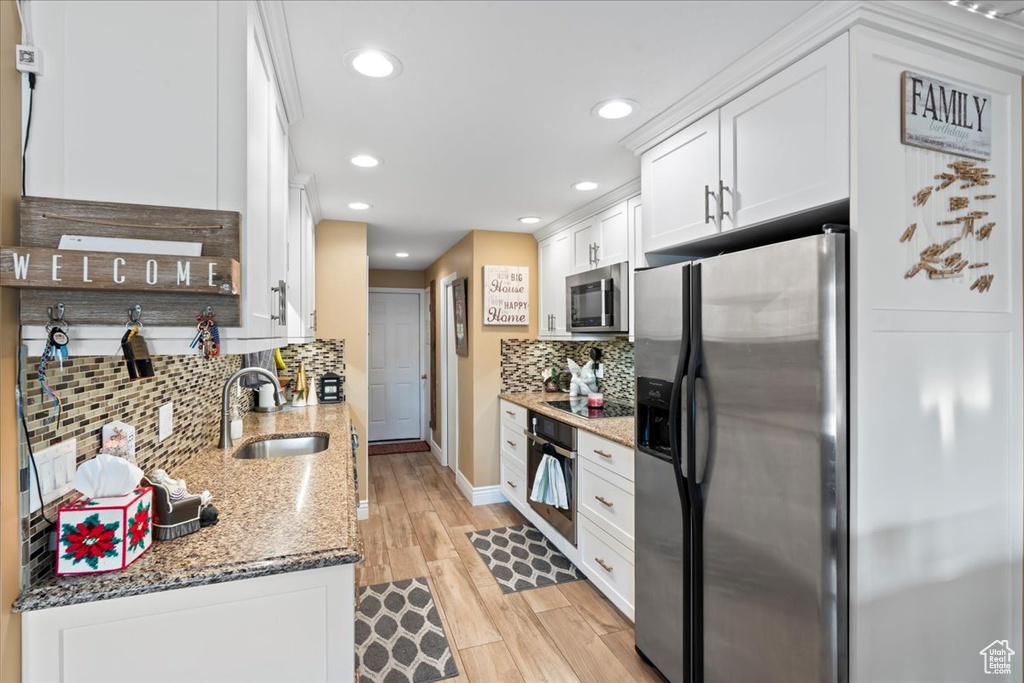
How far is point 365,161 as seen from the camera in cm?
254

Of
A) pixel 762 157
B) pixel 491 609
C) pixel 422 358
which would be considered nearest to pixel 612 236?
pixel 762 157


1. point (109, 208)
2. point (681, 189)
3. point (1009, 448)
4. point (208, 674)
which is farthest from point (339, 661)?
point (1009, 448)

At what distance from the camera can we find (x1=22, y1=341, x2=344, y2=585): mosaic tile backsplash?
41.9 inches

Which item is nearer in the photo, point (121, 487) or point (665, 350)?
point (121, 487)

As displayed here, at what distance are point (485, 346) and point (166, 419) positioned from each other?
262 cm

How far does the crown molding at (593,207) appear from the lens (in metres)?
2.95

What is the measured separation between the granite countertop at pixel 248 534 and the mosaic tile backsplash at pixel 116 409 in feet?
0.29

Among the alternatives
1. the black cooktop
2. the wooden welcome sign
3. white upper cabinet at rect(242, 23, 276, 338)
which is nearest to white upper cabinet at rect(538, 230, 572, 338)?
the black cooktop

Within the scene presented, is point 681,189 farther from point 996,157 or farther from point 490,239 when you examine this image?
point 490,239

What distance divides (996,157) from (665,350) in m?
1.16

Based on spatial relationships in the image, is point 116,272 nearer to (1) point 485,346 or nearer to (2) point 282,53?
(2) point 282,53

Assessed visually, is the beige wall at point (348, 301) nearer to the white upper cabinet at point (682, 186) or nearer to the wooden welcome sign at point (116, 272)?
the white upper cabinet at point (682, 186)

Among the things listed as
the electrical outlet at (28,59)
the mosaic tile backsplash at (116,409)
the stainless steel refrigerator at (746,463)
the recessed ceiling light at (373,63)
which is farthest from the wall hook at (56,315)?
the stainless steel refrigerator at (746,463)

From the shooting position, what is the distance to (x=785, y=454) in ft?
4.66
